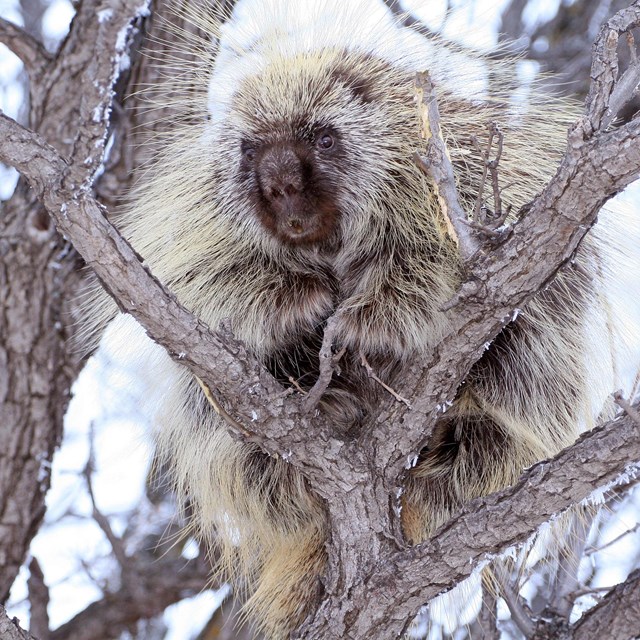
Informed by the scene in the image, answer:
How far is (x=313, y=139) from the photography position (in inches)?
70.7

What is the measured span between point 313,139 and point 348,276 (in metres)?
0.29

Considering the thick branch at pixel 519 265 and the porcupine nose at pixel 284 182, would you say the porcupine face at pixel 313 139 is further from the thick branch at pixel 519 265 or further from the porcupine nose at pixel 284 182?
the thick branch at pixel 519 265

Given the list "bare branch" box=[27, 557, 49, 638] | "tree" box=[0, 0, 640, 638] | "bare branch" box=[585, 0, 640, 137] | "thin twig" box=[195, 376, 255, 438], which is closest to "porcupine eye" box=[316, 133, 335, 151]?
"tree" box=[0, 0, 640, 638]

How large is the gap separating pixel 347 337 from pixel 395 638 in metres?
0.56

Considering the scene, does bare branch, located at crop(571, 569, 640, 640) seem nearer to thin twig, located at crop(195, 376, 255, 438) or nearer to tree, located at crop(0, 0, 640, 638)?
tree, located at crop(0, 0, 640, 638)

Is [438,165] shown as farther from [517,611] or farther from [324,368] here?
[517,611]

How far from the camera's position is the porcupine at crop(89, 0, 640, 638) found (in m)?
1.79

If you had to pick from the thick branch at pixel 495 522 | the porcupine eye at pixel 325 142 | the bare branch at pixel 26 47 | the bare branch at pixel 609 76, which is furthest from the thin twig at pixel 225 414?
the bare branch at pixel 26 47

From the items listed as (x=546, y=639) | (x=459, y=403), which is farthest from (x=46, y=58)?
(x=546, y=639)

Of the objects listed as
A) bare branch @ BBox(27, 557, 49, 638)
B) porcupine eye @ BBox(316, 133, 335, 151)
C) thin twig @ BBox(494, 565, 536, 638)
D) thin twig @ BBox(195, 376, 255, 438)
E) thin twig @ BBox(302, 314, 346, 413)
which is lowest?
thin twig @ BBox(494, 565, 536, 638)

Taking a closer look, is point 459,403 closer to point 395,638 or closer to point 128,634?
point 395,638

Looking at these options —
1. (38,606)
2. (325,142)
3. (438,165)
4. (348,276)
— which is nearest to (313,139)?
(325,142)

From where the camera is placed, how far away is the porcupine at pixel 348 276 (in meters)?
1.79

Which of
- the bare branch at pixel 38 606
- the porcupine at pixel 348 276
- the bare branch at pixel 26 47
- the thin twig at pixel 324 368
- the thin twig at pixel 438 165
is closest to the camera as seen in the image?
the thin twig at pixel 438 165
